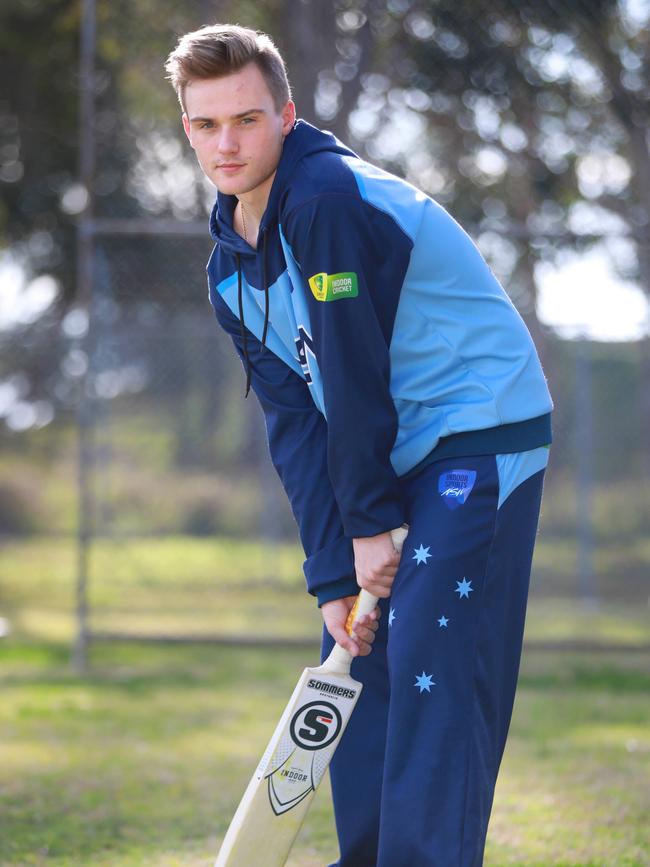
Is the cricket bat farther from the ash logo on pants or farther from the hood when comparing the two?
the hood

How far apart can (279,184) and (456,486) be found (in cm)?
72

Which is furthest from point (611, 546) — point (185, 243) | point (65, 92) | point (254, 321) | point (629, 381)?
point (65, 92)

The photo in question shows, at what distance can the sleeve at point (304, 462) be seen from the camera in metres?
Result: 2.85

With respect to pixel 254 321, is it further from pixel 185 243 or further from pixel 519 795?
pixel 185 243

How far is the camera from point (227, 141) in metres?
2.70

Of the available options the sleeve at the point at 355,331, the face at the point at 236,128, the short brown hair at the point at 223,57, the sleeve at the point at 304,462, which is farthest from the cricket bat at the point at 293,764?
the short brown hair at the point at 223,57

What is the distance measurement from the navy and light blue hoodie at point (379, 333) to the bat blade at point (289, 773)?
0.72 feet

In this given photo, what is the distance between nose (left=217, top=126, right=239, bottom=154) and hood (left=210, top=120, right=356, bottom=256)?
0.10 m

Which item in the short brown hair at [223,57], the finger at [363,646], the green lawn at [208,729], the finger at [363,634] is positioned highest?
the short brown hair at [223,57]

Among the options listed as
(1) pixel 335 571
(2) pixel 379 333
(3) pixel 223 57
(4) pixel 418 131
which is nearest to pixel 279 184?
(3) pixel 223 57

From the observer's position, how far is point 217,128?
2.72 m

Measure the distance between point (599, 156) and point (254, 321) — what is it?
24.5 feet

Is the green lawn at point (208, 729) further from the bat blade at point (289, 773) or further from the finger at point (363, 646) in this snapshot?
the finger at point (363, 646)

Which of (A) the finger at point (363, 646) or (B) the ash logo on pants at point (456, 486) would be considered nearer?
(B) the ash logo on pants at point (456, 486)
